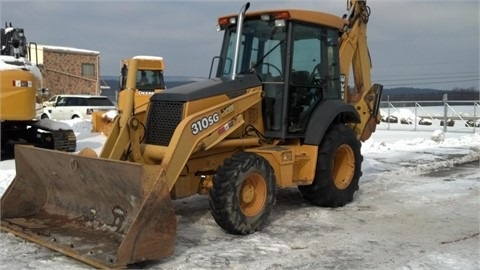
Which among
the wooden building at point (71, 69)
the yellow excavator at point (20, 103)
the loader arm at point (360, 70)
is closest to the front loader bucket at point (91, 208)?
the loader arm at point (360, 70)

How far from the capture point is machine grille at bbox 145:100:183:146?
574 cm

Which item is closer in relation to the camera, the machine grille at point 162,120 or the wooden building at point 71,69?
the machine grille at point 162,120

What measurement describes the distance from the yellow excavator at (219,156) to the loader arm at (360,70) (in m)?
0.43

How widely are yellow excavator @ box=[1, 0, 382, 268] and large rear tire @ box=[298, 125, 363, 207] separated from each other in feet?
0.05

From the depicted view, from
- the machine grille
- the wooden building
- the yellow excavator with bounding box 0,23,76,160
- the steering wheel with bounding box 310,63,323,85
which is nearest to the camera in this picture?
the machine grille

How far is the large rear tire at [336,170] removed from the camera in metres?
6.75

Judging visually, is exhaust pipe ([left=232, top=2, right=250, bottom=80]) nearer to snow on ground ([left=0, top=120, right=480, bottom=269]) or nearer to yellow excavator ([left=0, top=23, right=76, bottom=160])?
snow on ground ([left=0, top=120, right=480, bottom=269])

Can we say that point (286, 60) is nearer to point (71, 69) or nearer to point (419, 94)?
point (419, 94)

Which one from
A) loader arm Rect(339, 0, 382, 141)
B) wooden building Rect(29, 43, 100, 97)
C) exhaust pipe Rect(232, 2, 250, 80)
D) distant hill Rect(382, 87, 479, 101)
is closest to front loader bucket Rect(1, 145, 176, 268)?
exhaust pipe Rect(232, 2, 250, 80)

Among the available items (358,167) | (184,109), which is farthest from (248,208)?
(358,167)

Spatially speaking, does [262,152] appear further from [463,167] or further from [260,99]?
[463,167]

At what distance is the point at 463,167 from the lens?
1101cm

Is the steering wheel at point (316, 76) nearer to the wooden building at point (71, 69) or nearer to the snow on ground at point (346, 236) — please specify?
the snow on ground at point (346, 236)

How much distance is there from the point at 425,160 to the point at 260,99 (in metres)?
6.95
